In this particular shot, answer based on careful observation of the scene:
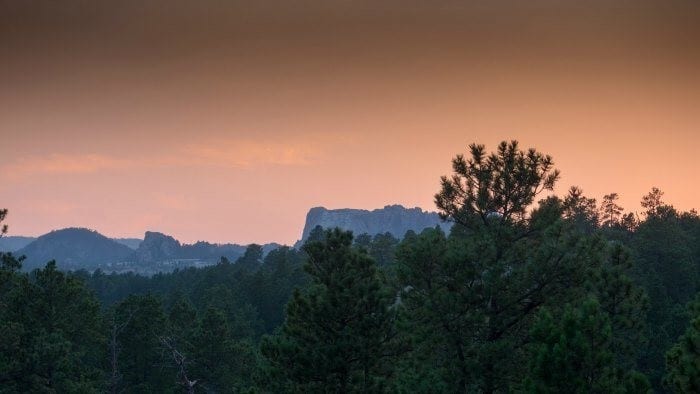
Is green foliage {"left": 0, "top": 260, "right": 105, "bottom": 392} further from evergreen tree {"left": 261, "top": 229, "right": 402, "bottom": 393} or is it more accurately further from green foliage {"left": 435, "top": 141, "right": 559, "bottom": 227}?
green foliage {"left": 435, "top": 141, "right": 559, "bottom": 227}

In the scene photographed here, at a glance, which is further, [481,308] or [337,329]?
[337,329]

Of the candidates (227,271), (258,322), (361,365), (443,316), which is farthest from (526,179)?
(227,271)

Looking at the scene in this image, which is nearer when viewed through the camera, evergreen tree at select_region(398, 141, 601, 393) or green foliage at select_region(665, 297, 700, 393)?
green foliage at select_region(665, 297, 700, 393)

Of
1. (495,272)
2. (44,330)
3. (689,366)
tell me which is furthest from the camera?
(44,330)

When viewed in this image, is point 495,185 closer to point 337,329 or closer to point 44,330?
point 337,329

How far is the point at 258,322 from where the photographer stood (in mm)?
57906

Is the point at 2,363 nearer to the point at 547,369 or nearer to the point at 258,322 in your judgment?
the point at 547,369

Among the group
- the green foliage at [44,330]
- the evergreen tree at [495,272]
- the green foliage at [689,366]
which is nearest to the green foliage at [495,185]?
the evergreen tree at [495,272]

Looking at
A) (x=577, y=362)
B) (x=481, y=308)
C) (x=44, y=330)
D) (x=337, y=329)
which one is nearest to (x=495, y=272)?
(x=481, y=308)

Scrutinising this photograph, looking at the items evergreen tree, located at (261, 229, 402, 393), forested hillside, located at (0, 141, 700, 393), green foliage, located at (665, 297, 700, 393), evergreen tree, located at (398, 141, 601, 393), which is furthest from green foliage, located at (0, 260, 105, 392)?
green foliage, located at (665, 297, 700, 393)

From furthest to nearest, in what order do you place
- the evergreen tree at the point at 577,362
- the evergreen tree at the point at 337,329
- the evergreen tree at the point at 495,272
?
the evergreen tree at the point at 337,329 → the evergreen tree at the point at 495,272 → the evergreen tree at the point at 577,362

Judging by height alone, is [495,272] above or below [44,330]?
above

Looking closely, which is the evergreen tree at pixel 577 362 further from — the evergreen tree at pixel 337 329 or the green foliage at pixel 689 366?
the evergreen tree at pixel 337 329

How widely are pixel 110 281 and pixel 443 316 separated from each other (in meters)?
99.5
